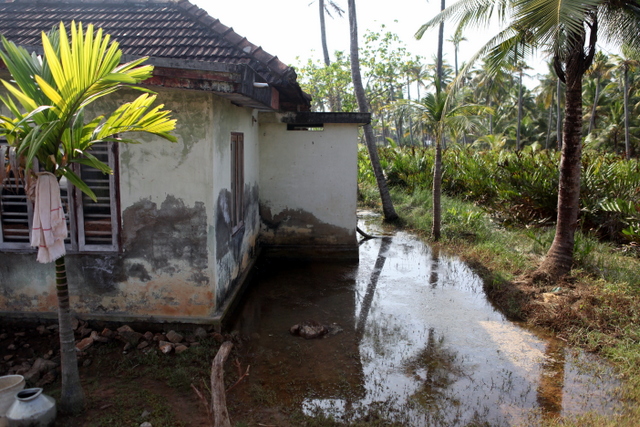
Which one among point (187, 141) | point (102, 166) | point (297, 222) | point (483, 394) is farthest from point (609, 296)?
point (102, 166)

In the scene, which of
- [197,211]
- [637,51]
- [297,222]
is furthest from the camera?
[297,222]

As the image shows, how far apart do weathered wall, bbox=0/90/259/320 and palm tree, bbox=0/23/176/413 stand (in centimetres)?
167

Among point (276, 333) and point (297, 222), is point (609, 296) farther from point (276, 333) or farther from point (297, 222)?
point (297, 222)

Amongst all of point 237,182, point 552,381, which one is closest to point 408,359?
point 552,381

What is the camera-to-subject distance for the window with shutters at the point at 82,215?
230 inches

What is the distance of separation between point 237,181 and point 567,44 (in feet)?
17.0

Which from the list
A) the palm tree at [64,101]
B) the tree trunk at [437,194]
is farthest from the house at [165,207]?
the tree trunk at [437,194]

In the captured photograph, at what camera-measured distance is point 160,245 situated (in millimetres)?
5941

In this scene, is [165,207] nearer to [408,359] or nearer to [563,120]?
[408,359]

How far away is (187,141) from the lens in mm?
5738

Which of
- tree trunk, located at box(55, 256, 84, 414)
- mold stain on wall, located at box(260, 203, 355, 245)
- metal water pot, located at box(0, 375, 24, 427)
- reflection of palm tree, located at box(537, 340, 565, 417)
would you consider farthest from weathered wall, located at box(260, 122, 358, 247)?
metal water pot, located at box(0, 375, 24, 427)

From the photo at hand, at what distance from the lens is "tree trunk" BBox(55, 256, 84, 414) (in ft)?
13.4

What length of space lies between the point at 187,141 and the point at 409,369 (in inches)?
143

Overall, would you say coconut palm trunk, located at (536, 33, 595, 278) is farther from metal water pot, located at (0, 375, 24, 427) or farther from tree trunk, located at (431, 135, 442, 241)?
metal water pot, located at (0, 375, 24, 427)
